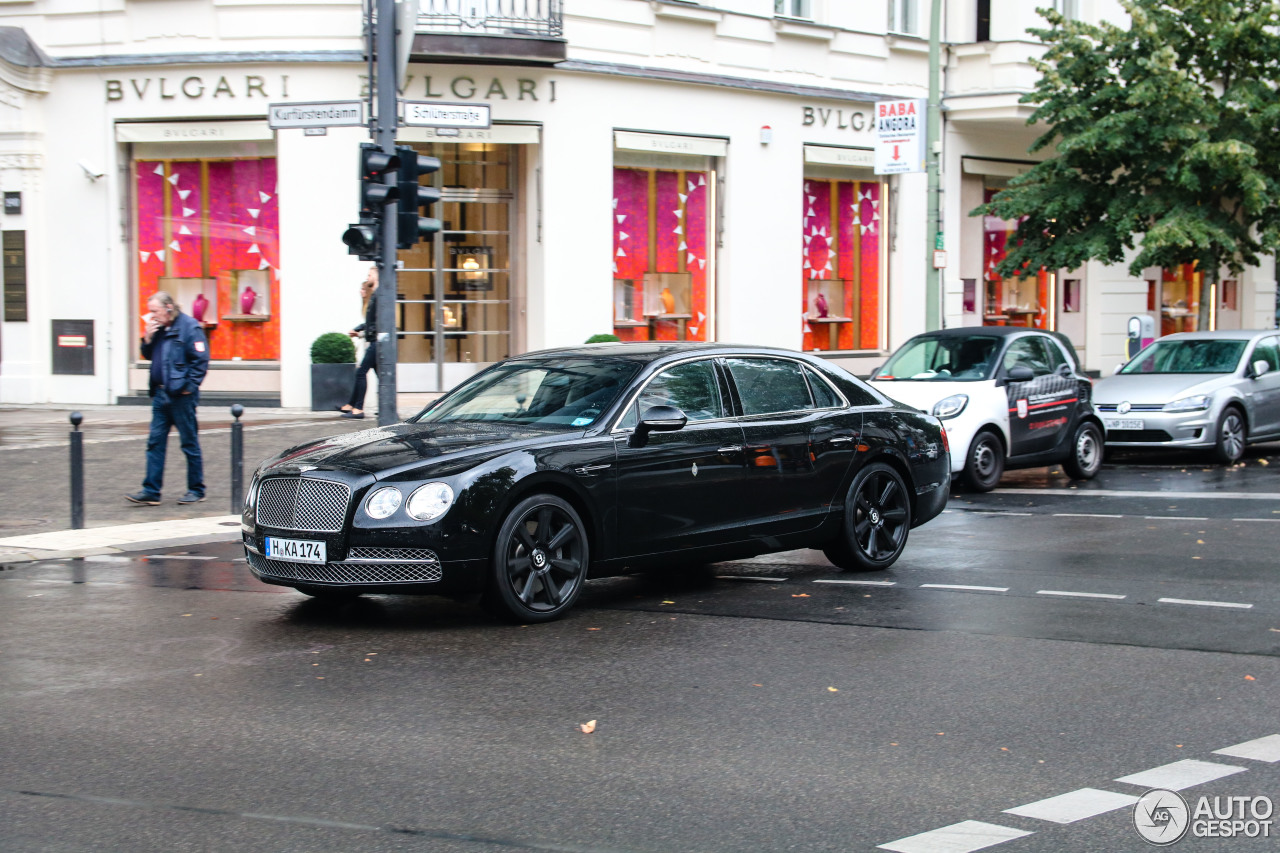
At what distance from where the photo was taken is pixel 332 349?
66.2 ft

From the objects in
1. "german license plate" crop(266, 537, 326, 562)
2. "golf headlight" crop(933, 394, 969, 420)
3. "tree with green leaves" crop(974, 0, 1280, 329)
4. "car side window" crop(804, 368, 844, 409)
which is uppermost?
"tree with green leaves" crop(974, 0, 1280, 329)

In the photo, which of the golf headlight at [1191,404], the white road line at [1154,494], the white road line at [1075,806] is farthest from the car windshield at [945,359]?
the white road line at [1075,806]

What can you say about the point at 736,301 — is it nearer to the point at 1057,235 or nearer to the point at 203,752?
the point at 1057,235

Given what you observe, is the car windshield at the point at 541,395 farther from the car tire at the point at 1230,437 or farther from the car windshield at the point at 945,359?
the car tire at the point at 1230,437

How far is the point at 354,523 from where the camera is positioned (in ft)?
25.6

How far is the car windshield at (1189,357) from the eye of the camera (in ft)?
60.2

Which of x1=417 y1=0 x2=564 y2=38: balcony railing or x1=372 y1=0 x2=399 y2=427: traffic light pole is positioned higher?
x1=417 y1=0 x2=564 y2=38: balcony railing

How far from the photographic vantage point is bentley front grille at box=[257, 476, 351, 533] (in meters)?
7.91

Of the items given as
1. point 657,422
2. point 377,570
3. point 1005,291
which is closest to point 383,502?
point 377,570

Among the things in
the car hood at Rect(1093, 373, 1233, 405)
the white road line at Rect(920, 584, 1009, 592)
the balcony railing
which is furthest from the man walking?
the car hood at Rect(1093, 373, 1233, 405)

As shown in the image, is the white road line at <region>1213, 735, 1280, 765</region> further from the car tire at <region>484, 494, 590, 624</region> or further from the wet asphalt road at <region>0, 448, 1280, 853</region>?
the car tire at <region>484, 494, 590, 624</region>

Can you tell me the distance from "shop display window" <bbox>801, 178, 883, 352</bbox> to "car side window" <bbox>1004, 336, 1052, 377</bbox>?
9619mm

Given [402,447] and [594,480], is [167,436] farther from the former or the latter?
[594,480]

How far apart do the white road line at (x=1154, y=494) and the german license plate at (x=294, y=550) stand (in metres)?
8.97
